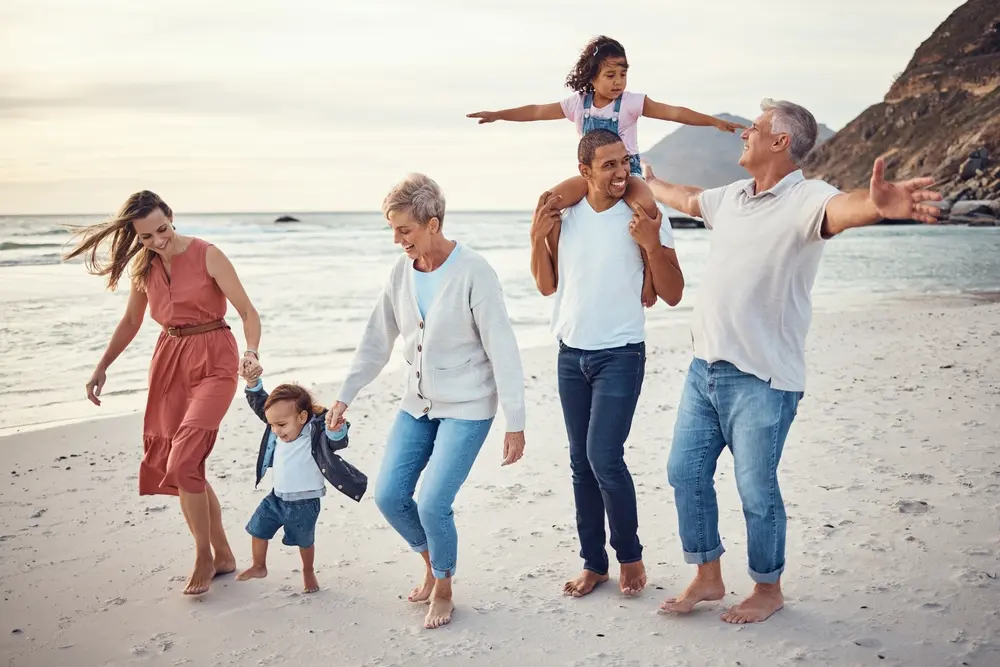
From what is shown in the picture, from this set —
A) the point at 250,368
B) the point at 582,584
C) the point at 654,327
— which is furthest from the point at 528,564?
the point at 654,327

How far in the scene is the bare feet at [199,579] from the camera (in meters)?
3.89

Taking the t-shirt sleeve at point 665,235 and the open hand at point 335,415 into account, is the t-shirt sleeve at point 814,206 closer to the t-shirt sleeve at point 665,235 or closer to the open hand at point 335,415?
the t-shirt sleeve at point 665,235

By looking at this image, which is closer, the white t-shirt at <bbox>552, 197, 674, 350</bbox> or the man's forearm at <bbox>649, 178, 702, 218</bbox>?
the white t-shirt at <bbox>552, 197, 674, 350</bbox>

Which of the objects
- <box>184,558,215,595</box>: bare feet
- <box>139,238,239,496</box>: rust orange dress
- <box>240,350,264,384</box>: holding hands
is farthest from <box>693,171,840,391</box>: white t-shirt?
<box>184,558,215,595</box>: bare feet

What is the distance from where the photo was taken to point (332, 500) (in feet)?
17.0

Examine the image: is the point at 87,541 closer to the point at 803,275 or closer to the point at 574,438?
the point at 574,438

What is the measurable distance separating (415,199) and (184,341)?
139 cm

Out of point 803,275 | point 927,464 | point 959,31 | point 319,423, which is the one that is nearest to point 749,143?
point 803,275

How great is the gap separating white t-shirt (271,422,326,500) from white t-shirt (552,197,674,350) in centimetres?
122

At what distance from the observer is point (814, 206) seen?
3.10 meters

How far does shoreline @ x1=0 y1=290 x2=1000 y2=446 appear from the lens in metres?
7.26

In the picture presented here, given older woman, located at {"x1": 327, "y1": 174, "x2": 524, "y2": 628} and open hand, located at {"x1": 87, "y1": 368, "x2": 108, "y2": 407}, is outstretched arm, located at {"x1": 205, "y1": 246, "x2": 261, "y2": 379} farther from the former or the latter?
open hand, located at {"x1": 87, "y1": 368, "x2": 108, "y2": 407}

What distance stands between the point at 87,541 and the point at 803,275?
3.73 m

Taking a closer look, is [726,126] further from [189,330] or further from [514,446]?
[189,330]
